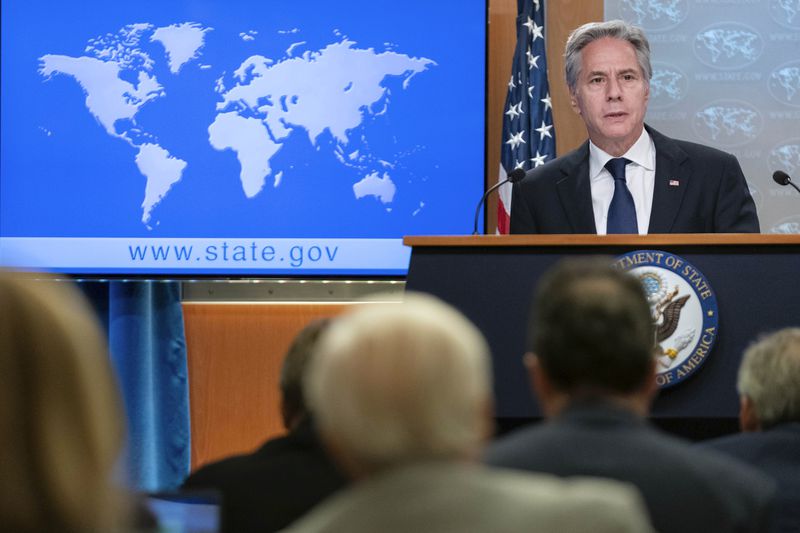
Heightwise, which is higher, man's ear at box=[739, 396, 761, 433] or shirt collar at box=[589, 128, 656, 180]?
shirt collar at box=[589, 128, 656, 180]

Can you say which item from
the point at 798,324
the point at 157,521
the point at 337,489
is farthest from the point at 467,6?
the point at 157,521

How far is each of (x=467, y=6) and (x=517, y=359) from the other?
272cm

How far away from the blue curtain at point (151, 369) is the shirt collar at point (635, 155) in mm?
2335

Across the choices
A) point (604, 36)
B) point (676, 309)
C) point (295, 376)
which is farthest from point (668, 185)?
point (295, 376)

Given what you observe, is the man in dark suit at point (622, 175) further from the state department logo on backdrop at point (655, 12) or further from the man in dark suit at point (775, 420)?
the man in dark suit at point (775, 420)

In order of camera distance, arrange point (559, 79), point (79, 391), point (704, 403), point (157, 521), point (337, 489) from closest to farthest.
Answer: point (79, 391) → point (157, 521) → point (337, 489) → point (704, 403) → point (559, 79)

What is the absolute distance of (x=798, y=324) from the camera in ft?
11.9

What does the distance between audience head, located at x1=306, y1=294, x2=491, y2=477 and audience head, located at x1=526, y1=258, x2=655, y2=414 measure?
513 mm

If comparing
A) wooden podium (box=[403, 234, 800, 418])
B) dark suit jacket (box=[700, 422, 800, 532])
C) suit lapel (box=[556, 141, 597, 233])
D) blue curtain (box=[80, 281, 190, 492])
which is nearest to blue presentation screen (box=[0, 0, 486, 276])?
blue curtain (box=[80, 281, 190, 492])

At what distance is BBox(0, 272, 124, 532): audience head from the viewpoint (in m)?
1.17

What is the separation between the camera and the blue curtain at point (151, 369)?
6.02m

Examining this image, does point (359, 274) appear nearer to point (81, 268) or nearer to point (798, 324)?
point (81, 268)

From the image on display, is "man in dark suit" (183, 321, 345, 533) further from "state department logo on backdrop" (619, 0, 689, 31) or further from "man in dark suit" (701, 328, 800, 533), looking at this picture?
"state department logo on backdrop" (619, 0, 689, 31)

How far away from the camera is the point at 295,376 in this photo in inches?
104
